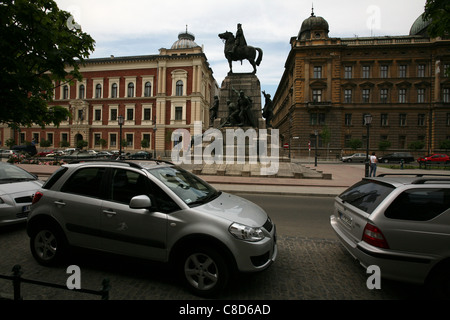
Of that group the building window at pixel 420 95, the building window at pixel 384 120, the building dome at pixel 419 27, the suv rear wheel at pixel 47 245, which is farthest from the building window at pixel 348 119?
the suv rear wheel at pixel 47 245

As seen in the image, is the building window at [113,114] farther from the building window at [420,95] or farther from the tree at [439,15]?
the building window at [420,95]

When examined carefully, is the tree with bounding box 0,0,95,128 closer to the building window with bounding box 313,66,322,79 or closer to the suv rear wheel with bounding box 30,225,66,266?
the suv rear wheel with bounding box 30,225,66,266

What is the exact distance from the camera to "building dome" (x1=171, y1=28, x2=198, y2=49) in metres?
67.8

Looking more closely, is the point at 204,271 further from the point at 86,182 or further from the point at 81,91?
the point at 81,91

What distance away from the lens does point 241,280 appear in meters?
3.43

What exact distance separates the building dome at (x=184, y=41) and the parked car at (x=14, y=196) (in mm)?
68711

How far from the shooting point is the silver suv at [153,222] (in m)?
3.03

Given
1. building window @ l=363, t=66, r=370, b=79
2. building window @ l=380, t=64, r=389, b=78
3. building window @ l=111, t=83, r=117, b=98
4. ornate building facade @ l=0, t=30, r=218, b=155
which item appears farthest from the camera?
building window @ l=111, t=83, r=117, b=98

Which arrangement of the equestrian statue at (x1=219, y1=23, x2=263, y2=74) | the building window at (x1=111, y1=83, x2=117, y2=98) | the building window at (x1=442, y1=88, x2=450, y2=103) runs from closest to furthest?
the equestrian statue at (x1=219, y1=23, x2=263, y2=74) < the building window at (x1=442, y1=88, x2=450, y2=103) < the building window at (x1=111, y1=83, x2=117, y2=98)

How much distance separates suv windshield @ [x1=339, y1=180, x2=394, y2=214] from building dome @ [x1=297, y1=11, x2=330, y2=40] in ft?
181

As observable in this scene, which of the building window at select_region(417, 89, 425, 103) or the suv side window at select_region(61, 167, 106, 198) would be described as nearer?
the suv side window at select_region(61, 167, 106, 198)

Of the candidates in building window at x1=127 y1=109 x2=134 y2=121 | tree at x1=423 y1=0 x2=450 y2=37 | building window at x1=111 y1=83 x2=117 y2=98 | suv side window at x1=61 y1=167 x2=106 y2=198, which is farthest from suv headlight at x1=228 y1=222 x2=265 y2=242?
building window at x1=111 y1=83 x2=117 y2=98

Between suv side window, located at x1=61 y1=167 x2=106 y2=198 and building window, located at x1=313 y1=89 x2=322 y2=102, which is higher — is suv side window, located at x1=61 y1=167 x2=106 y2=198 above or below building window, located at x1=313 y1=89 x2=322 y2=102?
below
